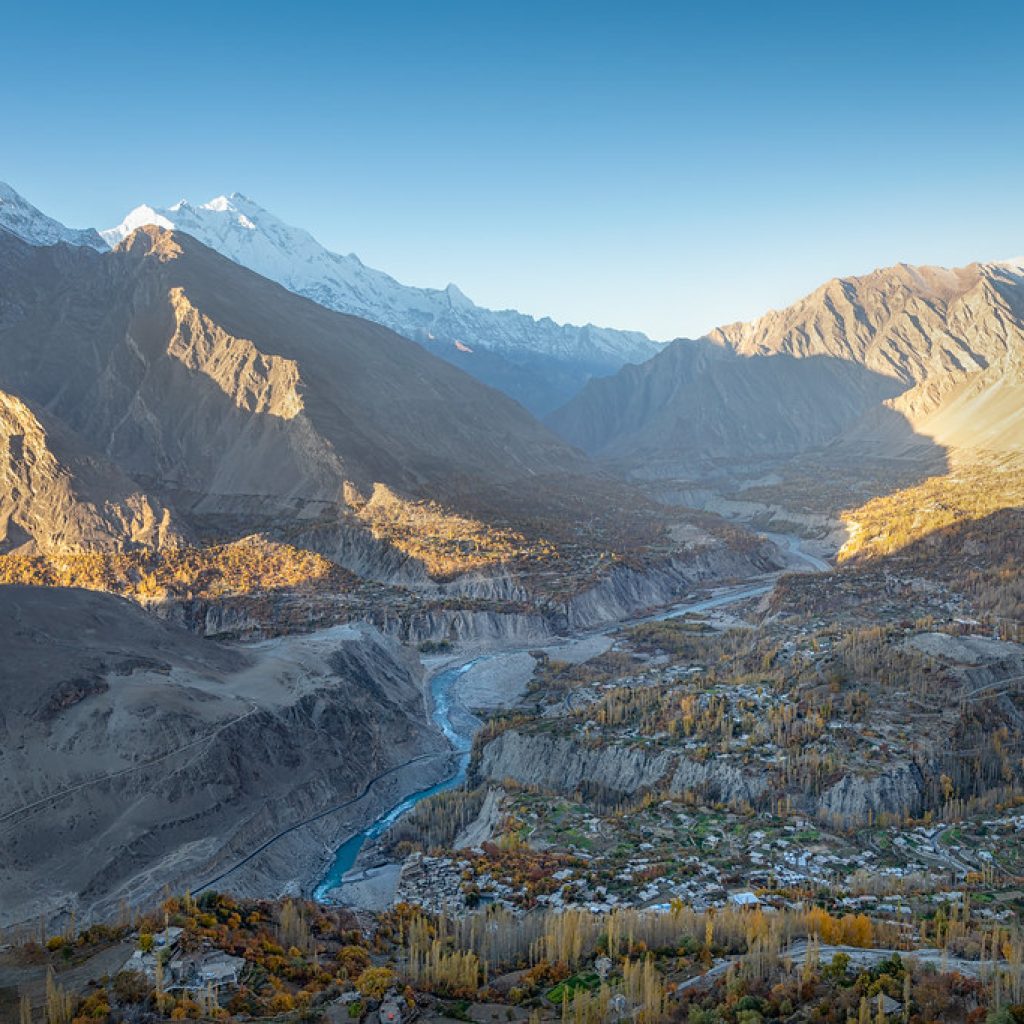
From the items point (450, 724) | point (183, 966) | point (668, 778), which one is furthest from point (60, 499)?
point (183, 966)

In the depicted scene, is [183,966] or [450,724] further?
[450,724]

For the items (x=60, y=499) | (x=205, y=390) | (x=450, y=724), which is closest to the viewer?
(x=450, y=724)

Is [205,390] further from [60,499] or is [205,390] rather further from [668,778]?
[668,778]

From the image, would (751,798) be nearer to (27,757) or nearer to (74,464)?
(27,757)

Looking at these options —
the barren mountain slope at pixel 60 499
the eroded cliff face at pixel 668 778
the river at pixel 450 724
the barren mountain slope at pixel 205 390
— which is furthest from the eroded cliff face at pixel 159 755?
the barren mountain slope at pixel 205 390

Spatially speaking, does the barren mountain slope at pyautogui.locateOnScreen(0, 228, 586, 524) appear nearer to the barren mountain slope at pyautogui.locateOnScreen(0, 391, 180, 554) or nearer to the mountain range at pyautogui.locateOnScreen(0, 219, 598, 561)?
the mountain range at pyautogui.locateOnScreen(0, 219, 598, 561)

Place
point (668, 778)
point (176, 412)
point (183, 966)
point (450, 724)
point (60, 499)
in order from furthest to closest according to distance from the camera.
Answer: point (176, 412), point (60, 499), point (450, 724), point (668, 778), point (183, 966)
